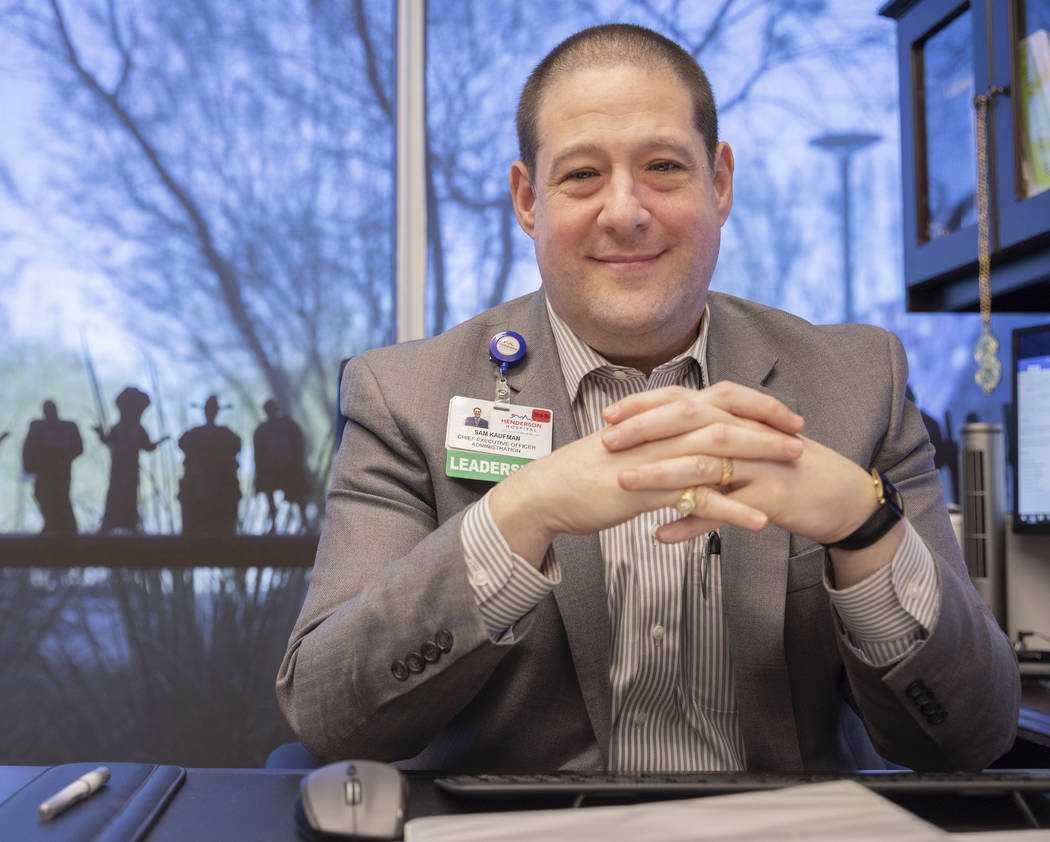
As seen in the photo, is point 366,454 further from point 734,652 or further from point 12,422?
point 12,422

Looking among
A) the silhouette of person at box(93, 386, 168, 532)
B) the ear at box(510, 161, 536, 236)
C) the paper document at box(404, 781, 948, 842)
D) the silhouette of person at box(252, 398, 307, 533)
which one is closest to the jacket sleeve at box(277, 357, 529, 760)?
the paper document at box(404, 781, 948, 842)

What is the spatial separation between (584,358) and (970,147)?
1.26 meters

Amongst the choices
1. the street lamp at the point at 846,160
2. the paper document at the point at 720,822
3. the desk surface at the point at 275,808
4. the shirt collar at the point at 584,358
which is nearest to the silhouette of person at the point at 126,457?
the shirt collar at the point at 584,358

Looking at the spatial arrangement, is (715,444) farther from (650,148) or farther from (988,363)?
(988,363)

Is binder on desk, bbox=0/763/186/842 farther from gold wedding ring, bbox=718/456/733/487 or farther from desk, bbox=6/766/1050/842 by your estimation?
gold wedding ring, bbox=718/456/733/487

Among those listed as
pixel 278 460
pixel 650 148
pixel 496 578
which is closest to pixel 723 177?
pixel 650 148

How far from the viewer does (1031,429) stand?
2098 millimetres

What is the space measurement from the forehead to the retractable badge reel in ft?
0.91

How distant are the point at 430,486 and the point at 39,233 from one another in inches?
93.4

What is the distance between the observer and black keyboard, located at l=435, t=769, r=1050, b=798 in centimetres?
75

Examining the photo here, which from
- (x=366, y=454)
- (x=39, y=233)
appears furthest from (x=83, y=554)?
(x=366, y=454)

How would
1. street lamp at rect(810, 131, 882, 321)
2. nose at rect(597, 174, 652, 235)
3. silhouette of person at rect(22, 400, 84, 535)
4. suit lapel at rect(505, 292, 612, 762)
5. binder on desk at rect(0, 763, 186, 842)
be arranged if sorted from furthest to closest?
street lamp at rect(810, 131, 882, 321)
silhouette of person at rect(22, 400, 84, 535)
nose at rect(597, 174, 652, 235)
suit lapel at rect(505, 292, 612, 762)
binder on desk at rect(0, 763, 186, 842)

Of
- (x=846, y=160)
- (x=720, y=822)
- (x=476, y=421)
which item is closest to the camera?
(x=720, y=822)

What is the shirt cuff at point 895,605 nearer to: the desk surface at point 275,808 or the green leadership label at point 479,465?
the desk surface at point 275,808
